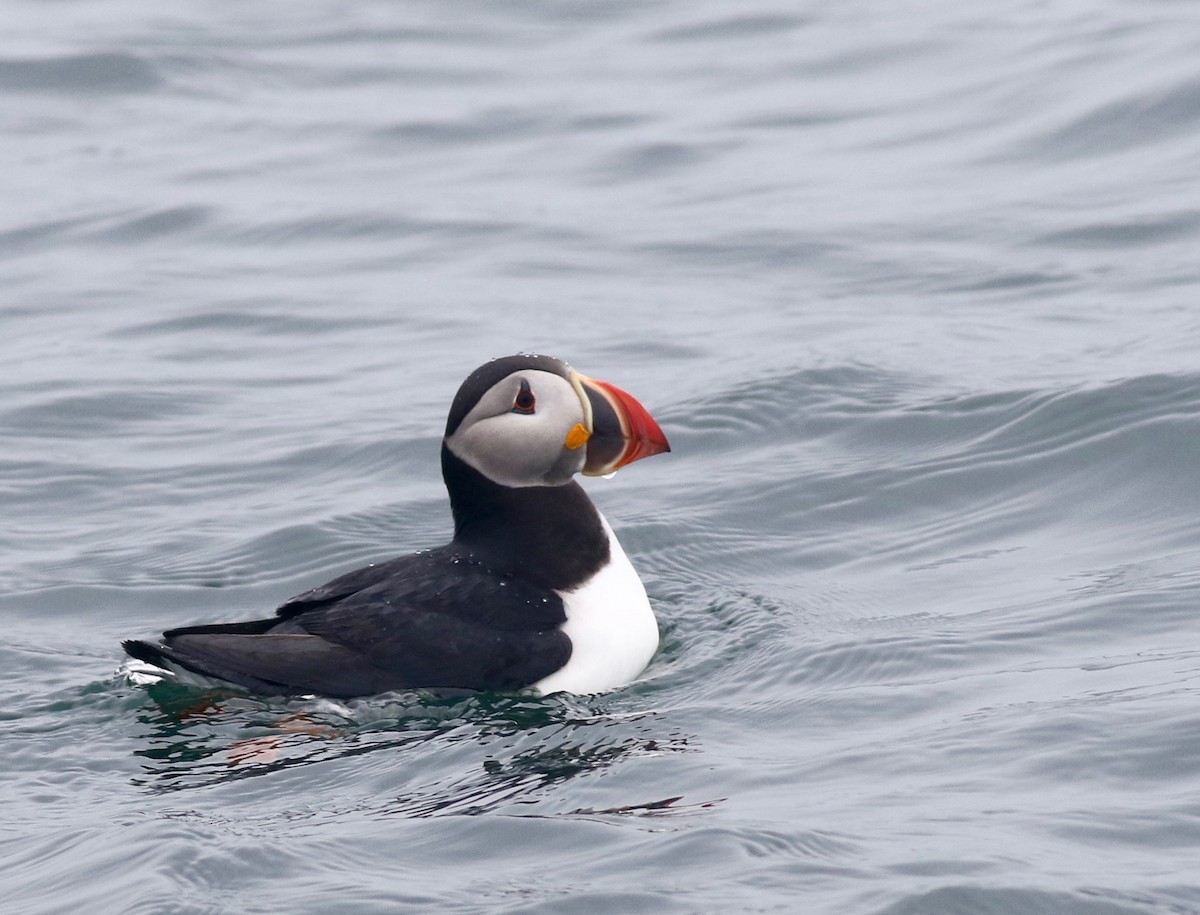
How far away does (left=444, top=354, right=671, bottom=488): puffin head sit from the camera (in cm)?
650

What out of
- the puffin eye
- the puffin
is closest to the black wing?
the puffin

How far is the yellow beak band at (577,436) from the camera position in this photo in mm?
6523

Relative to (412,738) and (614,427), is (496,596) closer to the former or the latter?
(412,738)

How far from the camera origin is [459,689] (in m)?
6.10

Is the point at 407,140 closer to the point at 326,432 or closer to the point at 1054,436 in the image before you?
the point at 326,432

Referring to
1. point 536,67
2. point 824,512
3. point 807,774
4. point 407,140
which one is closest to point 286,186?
point 407,140

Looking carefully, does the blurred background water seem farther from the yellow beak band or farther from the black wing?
the yellow beak band

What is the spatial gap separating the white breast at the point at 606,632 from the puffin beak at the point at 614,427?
34cm

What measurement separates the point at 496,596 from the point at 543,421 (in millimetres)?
622

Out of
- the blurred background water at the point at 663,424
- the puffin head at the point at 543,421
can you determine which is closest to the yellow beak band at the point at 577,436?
the puffin head at the point at 543,421

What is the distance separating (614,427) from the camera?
654 centimetres

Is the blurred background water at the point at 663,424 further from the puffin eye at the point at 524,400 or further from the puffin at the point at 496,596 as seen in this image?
the puffin eye at the point at 524,400

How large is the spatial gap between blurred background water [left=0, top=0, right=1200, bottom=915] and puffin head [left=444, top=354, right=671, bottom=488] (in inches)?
31.0

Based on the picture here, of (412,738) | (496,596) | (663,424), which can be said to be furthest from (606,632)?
(663,424)
